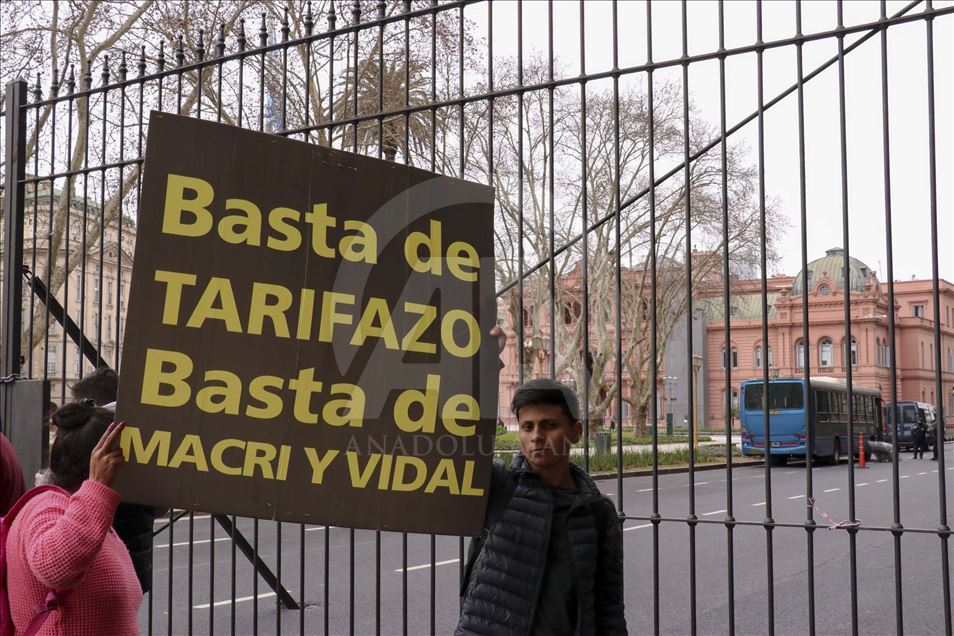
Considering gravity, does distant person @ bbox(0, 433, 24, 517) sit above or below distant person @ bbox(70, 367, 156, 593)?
above

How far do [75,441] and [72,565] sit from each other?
1.57ft

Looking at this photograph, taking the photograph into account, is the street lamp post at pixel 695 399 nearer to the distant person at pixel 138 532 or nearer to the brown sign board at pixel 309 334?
the brown sign board at pixel 309 334

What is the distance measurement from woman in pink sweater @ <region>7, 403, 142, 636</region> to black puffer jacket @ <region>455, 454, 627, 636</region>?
924 millimetres

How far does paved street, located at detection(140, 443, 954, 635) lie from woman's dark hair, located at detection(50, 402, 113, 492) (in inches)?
70.4

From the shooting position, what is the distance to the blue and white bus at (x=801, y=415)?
2611 cm

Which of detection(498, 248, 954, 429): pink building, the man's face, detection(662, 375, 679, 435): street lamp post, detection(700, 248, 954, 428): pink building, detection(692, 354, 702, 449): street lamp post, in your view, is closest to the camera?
the man's face

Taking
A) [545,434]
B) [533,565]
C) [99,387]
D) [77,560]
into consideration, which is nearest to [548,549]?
[533,565]

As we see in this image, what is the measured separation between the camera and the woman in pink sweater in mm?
2248

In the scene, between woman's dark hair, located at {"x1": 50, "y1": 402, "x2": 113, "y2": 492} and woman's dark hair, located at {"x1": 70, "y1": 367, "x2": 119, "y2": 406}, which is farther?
woman's dark hair, located at {"x1": 70, "y1": 367, "x2": 119, "y2": 406}

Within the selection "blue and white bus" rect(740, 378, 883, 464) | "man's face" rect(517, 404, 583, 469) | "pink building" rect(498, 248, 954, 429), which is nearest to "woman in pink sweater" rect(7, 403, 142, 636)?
"man's face" rect(517, 404, 583, 469)

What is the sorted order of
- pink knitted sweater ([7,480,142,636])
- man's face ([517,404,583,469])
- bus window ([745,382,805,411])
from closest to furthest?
pink knitted sweater ([7,480,142,636]) → man's face ([517,404,583,469]) → bus window ([745,382,805,411])

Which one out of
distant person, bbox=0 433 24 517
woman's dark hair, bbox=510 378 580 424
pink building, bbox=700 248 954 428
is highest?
pink building, bbox=700 248 954 428

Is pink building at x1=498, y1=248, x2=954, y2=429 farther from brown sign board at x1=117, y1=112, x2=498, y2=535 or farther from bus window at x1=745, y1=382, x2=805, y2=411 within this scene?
brown sign board at x1=117, y1=112, x2=498, y2=535

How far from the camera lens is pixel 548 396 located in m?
2.71
